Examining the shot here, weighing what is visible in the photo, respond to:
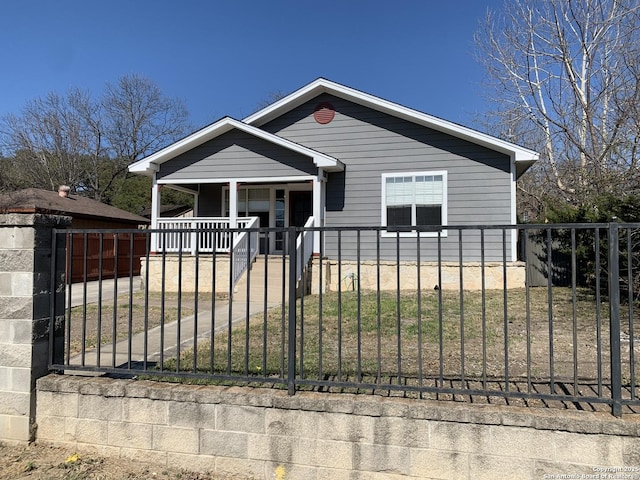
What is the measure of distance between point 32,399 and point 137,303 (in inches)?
226

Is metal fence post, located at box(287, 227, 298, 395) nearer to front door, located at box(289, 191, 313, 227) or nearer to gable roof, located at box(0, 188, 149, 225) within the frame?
front door, located at box(289, 191, 313, 227)

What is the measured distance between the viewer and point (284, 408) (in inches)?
112

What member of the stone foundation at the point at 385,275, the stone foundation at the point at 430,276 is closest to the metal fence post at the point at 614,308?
the stone foundation at the point at 385,275

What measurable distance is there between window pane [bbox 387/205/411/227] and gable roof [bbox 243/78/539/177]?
2188 mm

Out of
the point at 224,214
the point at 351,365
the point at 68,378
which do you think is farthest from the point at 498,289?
the point at 68,378

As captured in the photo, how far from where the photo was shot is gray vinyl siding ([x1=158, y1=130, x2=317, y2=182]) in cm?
1102

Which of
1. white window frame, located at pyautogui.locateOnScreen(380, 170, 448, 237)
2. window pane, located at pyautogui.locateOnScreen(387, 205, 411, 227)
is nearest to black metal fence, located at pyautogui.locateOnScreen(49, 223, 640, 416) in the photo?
white window frame, located at pyautogui.locateOnScreen(380, 170, 448, 237)

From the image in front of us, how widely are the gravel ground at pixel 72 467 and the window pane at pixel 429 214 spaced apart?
29.4 ft

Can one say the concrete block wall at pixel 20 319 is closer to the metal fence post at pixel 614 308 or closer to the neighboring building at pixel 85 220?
the metal fence post at pixel 614 308

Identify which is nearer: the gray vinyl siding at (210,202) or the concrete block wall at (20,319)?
the concrete block wall at (20,319)

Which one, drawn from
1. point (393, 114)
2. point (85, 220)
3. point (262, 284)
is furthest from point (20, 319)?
point (85, 220)

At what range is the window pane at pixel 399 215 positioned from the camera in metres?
11.1

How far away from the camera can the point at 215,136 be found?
449 inches

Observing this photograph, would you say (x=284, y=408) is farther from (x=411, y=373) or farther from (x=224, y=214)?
(x=224, y=214)
